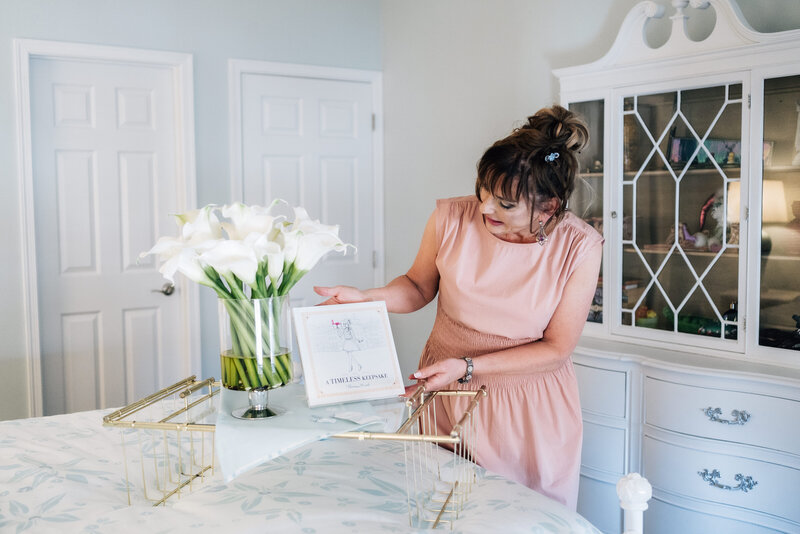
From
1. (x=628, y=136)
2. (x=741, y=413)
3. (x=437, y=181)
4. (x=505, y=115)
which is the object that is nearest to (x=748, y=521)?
(x=741, y=413)

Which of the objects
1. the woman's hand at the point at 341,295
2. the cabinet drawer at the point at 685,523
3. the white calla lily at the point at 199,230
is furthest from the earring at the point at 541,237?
the cabinet drawer at the point at 685,523

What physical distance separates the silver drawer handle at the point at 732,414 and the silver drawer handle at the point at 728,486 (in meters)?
0.16

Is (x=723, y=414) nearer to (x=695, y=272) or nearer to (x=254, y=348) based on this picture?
(x=695, y=272)

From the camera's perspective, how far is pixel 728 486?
220 centimetres

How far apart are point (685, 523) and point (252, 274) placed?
1810 millimetres

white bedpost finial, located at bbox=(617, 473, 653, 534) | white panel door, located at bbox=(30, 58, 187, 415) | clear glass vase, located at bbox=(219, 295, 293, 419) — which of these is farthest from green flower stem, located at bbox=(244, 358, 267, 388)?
white panel door, located at bbox=(30, 58, 187, 415)

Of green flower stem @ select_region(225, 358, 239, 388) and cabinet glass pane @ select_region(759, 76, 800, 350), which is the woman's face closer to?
green flower stem @ select_region(225, 358, 239, 388)

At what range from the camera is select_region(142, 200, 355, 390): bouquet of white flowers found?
3.88ft

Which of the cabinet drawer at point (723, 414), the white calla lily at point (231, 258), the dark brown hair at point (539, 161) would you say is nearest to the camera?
the white calla lily at point (231, 258)

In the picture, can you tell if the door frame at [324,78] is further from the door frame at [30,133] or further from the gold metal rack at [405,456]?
the gold metal rack at [405,456]

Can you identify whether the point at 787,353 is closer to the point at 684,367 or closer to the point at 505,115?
the point at 684,367

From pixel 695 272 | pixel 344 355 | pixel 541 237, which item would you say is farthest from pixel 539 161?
pixel 695 272

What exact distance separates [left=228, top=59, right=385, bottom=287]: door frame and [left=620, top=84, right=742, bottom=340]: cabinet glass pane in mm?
1826

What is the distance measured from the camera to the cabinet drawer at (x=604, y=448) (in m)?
2.50
